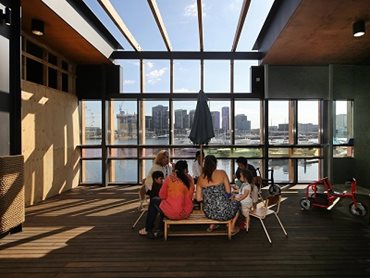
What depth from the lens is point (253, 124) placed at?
373 inches

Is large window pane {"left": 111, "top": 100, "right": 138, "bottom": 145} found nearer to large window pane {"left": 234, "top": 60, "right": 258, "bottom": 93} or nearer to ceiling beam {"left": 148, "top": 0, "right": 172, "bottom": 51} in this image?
ceiling beam {"left": 148, "top": 0, "right": 172, "bottom": 51}

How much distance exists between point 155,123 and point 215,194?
5.64 m

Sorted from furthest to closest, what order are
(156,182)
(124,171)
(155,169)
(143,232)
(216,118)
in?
1. (216,118)
2. (124,171)
3. (155,169)
4. (156,182)
5. (143,232)

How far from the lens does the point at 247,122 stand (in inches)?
372

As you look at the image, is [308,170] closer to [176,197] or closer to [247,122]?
[247,122]

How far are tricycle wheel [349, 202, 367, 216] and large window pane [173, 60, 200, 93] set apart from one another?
5.66 metres

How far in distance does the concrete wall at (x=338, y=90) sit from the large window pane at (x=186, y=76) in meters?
2.32

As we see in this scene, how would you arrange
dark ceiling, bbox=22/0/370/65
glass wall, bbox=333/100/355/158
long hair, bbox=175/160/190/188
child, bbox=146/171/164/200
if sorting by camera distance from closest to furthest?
1. long hair, bbox=175/160/190/188
2. child, bbox=146/171/164/200
3. dark ceiling, bbox=22/0/370/65
4. glass wall, bbox=333/100/355/158

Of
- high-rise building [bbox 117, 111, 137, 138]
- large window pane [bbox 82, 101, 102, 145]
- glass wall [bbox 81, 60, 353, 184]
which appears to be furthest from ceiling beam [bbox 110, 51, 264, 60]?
high-rise building [bbox 117, 111, 137, 138]

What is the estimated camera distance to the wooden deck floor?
11.0 ft

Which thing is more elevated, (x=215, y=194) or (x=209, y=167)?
(x=209, y=167)

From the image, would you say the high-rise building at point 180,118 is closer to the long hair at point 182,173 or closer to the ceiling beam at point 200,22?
the ceiling beam at point 200,22

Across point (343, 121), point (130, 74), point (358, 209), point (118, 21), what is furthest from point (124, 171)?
point (343, 121)

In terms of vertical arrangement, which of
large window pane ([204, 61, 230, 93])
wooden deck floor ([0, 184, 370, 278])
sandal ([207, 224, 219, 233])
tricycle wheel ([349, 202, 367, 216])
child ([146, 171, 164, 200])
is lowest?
wooden deck floor ([0, 184, 370, 278])
